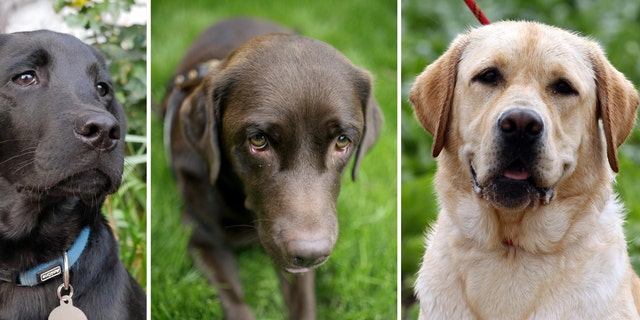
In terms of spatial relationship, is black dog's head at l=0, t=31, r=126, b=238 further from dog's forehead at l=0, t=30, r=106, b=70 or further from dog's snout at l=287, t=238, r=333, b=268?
dog's snout at l=287, t=238, r=333, b=268

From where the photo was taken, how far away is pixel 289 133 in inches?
120

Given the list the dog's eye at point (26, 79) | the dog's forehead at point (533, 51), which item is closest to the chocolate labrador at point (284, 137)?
the dog's forehead at point (533, 51)

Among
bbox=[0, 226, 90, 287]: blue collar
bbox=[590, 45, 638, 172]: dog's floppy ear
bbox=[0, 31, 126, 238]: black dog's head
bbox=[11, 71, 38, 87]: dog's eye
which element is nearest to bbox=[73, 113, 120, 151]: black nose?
bbox=[0, 31, 126, 238]: black dog's head

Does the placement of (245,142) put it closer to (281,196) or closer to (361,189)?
(281,196)

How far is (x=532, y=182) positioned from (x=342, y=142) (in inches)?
32.3

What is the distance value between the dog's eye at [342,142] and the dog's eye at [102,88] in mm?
928

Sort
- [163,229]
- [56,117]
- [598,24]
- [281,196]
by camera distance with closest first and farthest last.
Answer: [56,117] < [281,196] < [163,229] < [598,24]

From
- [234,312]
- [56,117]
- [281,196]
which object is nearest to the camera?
[56,117]

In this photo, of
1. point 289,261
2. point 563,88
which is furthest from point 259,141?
point 563,88

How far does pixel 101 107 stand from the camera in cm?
282

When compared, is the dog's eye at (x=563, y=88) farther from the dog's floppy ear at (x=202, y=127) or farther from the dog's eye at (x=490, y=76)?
the dog's floppy ear at (x=202, y=127)

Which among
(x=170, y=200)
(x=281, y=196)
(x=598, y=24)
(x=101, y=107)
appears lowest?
→ (x=170, y=200)

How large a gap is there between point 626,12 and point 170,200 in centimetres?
424

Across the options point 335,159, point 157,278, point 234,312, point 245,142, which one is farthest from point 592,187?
point 157,278
